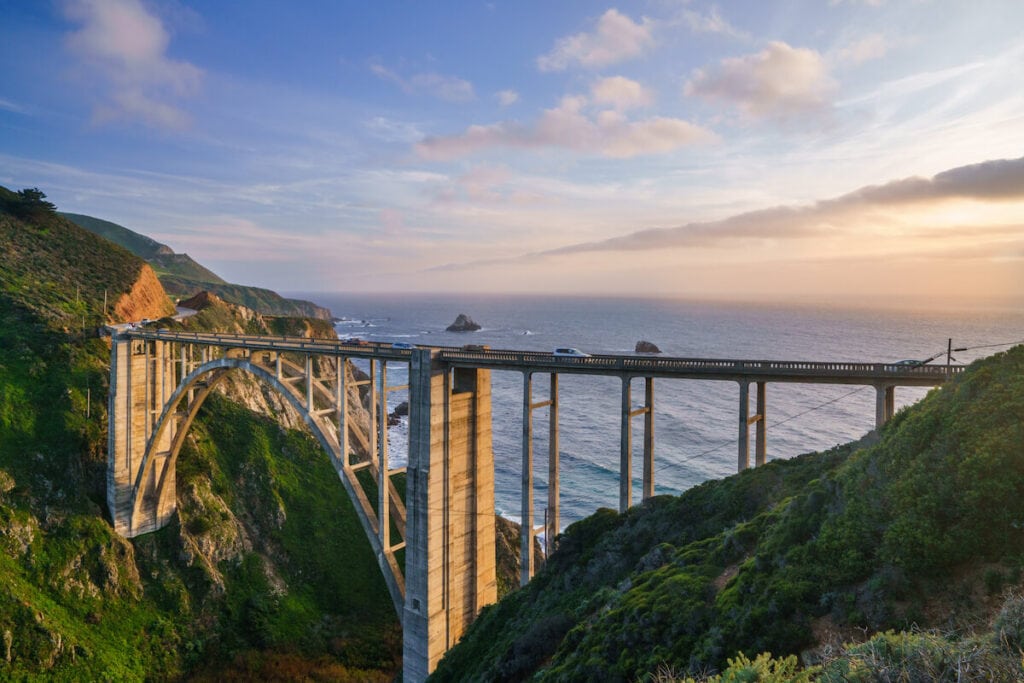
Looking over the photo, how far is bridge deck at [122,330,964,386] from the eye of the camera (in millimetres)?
18641

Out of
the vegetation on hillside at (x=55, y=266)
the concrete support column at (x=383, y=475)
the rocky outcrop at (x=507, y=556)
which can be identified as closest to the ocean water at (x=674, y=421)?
the rocky outcrop at (x=507, y=556)

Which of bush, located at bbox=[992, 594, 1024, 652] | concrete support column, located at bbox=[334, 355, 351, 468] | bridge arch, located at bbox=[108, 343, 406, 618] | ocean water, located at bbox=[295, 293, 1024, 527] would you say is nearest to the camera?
bush, located at bbox=[992, 594, 1024, 652]

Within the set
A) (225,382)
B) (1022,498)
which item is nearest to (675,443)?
(225,382)

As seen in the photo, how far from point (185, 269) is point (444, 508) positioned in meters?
157

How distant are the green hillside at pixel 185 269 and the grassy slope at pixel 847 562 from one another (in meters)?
130

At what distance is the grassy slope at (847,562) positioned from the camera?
11.0m

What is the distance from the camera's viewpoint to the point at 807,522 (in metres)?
14.2

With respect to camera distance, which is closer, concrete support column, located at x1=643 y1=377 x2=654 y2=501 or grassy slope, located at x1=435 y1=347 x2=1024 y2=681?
grassy slope, located at x1=435 y1=347 x2=1024 y2=681

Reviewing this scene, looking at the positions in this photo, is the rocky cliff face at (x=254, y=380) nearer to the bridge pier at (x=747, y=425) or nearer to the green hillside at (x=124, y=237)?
the bridge pier at (x=747, y=425)

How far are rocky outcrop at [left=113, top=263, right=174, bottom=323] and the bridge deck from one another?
2787cm

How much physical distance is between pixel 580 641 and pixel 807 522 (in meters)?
7.09

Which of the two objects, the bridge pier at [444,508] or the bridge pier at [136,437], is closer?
the bridge pier at [444,508]

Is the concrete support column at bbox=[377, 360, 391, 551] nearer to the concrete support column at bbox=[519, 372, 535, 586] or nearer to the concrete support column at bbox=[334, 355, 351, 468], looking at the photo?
the concrete support column at bbox=[334, 355, 351, 468]

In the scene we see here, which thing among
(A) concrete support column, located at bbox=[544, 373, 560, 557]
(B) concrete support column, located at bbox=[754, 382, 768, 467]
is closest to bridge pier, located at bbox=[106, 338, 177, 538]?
(A) concrete support column, located at bbox=[544, 373, 560, 557]
